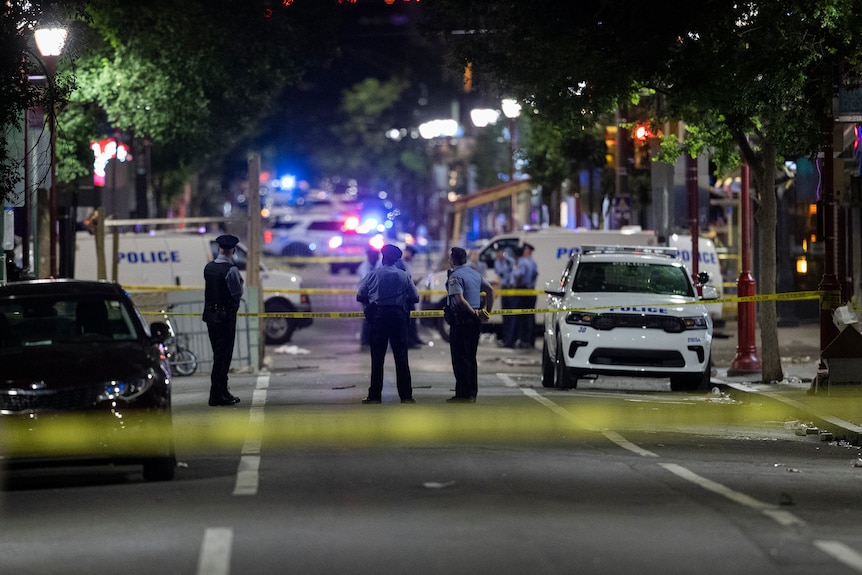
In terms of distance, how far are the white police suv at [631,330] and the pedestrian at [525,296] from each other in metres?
7.53

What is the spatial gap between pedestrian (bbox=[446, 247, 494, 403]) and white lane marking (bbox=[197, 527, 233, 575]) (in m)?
8.68

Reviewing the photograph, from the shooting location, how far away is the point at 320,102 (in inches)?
2458

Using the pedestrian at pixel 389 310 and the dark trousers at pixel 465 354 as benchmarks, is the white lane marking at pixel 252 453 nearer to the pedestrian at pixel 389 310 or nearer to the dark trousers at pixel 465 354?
the pedestrian at pixel 389 310

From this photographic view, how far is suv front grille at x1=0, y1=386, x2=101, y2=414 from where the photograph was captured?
11.1m

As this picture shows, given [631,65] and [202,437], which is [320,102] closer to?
[631,65]

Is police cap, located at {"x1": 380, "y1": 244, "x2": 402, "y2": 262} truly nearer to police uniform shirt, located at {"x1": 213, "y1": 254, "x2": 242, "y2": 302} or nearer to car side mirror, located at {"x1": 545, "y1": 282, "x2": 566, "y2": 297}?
police uniform shirt, located at {"x1": 213, "y1": 254, "x2": 242, "y2": 302}

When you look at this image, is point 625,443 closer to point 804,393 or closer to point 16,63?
point 804,393

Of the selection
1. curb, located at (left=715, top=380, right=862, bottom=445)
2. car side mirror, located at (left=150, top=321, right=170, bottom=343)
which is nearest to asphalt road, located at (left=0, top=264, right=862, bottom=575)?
curb, located at (left=715, top=380, right=862, bottom=445)

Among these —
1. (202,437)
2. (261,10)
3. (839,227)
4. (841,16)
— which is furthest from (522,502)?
(261,10)

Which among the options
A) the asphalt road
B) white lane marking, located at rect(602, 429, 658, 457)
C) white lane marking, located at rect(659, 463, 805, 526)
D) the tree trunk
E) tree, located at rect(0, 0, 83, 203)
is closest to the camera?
the asphalt road

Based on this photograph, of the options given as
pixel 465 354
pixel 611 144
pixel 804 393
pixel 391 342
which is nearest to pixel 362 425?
pixel 391 342

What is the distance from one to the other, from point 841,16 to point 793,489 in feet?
24.2

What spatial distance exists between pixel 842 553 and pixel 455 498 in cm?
277

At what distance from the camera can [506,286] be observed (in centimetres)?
2848
